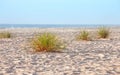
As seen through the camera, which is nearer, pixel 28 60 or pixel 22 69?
pixel 22 69

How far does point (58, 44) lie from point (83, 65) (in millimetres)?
3881

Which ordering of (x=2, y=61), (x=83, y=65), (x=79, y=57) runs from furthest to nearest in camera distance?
(x=79, y=57) < (x=2, y=61) < (x=83, y=65)

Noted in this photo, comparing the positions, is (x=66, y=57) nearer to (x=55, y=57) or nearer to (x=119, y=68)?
(x=55, y=57)

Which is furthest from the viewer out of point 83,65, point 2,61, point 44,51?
point 44,51

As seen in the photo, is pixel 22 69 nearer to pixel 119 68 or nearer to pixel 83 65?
pixel 83 65

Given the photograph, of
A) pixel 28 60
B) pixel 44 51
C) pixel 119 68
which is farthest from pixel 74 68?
pixel 44 51

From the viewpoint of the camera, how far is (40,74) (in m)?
7.44

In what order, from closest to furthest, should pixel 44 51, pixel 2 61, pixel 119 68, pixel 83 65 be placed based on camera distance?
pixel 119 68 → pixel 83 65 → pixel 2 61 → pixel 44 51

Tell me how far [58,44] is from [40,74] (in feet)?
16.4

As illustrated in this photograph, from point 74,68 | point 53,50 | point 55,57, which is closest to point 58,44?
point 53,50

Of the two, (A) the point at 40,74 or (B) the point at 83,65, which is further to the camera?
(B) the point at 83,65

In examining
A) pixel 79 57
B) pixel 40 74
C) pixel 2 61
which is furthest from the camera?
pixel 79 57

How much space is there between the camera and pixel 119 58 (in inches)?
381

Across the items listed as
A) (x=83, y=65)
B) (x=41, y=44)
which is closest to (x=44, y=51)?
(x=41, y=44)
